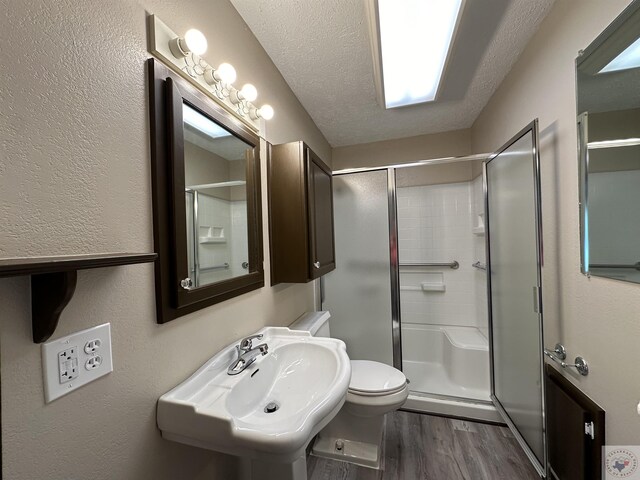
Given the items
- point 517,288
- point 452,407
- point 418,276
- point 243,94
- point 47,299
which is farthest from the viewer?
point 418,276

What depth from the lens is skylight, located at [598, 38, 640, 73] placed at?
84 centimetres

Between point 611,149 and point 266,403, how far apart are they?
161 centimetres

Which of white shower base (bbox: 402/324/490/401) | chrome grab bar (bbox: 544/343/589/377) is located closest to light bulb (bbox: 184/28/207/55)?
chrome grab bar (bbox: 544/343/589/377)

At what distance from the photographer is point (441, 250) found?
2.66 m

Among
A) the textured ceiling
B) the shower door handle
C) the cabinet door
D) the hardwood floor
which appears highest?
the textured ceiling

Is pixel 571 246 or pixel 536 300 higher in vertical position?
pixel 571 246

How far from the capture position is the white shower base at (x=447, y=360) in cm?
212

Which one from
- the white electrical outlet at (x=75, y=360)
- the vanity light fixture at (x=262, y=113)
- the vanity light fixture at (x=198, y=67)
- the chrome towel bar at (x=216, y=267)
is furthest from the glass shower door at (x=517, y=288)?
the white electrical outlet at (x=75, y=360)

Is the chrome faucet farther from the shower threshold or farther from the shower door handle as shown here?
the shower threshold

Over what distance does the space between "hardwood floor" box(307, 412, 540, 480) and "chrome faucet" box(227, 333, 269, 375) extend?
103cm

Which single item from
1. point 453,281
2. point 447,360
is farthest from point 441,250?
point 447,360

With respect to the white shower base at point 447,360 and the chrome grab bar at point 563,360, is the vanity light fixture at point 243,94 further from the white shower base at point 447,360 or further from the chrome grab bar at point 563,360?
the white shower base at point 447,360

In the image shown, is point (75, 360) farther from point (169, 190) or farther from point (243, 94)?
point (243, 94)

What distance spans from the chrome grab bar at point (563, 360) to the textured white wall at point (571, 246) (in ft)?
0.08
